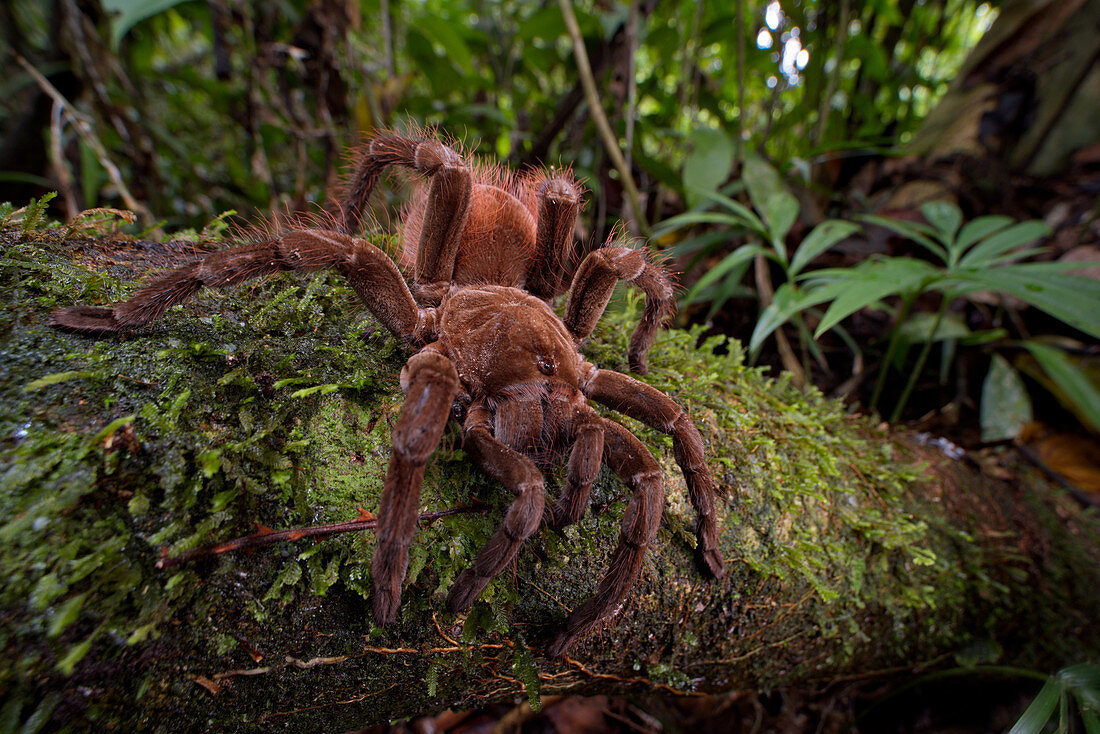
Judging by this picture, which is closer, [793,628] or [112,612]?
[112,612]

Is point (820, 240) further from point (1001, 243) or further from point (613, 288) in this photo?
point (613, 288)

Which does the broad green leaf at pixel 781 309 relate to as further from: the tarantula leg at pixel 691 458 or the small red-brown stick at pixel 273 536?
the small red-brown stick at pixel 273 536

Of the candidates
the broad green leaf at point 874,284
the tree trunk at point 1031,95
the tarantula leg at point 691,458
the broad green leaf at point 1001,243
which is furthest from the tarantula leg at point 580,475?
the tree trunk at point 1031,95

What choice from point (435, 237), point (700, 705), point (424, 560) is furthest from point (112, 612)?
point (700, 705)

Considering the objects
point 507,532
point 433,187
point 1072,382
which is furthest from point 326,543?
point 1072,382

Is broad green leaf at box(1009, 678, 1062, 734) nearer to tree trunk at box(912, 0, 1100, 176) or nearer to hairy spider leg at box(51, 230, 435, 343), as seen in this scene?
hairy spider leg at box(51, 230, 435, 343)

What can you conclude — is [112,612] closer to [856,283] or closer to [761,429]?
[761,429]

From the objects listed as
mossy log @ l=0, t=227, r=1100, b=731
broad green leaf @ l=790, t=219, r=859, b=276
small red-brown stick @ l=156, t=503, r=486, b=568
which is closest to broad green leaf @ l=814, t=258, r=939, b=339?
broad green leaf @ l=790, t=219, r=859, b=276
